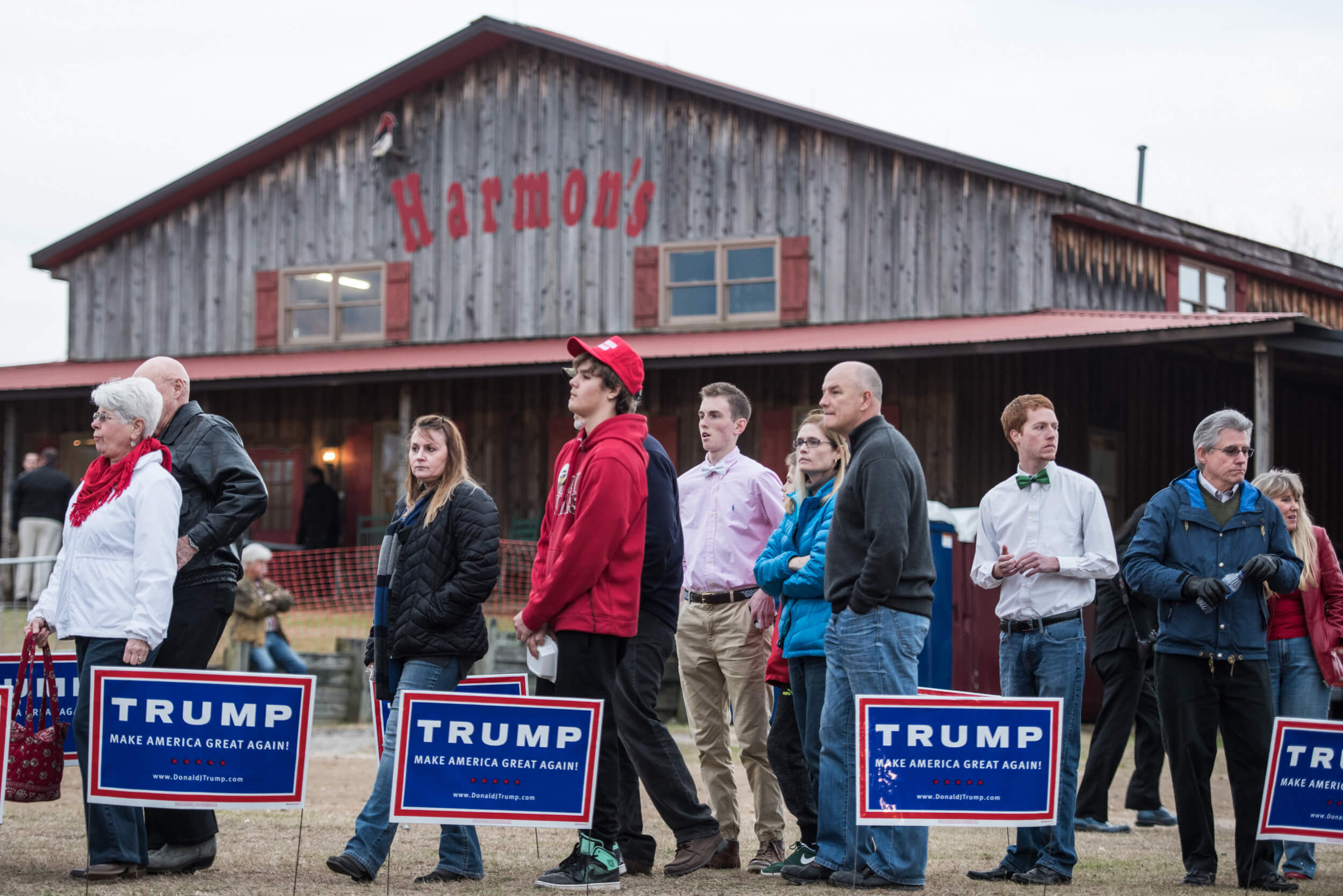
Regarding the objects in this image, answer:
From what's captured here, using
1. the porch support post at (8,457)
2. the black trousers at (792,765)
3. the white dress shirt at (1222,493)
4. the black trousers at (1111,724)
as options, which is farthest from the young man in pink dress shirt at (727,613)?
the porch support post at (8,457)

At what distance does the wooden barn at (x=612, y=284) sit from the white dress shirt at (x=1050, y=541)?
9.69 m

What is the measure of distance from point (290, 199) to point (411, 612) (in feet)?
59.6

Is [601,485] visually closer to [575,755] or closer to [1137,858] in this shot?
[575,755]

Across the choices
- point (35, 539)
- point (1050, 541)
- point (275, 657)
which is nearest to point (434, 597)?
point (1050, 541)

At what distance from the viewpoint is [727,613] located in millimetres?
6934

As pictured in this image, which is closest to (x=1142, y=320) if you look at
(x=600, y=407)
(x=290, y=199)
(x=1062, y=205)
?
(x=1062, y=205)

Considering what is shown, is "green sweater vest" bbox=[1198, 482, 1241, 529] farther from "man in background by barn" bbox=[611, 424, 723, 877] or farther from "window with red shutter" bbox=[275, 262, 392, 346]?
"window with red shutter" bbox=[275, 262, 392, 346]

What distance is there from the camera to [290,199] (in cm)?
2300

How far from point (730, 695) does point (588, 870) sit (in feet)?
5.21

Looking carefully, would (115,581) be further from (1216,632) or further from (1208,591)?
(1216,632)

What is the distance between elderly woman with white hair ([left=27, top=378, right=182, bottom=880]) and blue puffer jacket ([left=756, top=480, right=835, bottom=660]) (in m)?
2.42

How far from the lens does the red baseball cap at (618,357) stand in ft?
19.2

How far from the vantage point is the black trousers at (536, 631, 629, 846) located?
18.7ft

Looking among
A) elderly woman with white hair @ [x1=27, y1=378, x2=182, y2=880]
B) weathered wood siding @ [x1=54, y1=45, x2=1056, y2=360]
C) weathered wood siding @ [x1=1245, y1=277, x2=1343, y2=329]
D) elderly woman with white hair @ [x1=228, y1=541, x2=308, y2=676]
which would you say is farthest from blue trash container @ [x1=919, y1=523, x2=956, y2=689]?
weathered wood siding @ [x1=1245, y1=277, x2=1343, y2=329]
